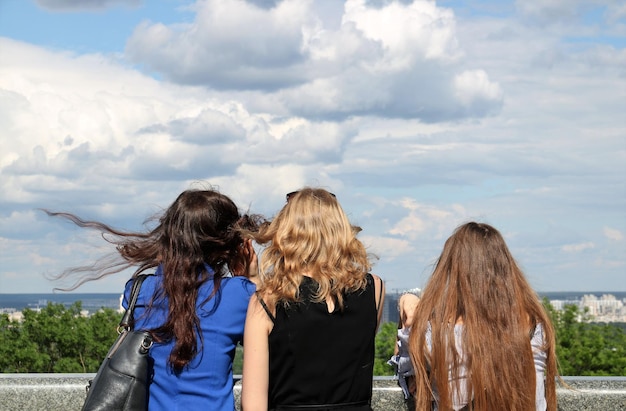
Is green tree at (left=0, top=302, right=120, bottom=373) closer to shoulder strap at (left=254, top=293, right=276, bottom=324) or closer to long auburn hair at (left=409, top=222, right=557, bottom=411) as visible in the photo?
shoulder strap at (left=254, top=293, right=276, bottom=324)

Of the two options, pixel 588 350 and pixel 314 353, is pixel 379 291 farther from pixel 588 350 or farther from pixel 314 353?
pixel 588 350

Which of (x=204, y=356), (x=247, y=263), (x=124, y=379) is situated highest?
(x=247, y=263)

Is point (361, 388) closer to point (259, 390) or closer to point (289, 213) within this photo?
point (259, 390)

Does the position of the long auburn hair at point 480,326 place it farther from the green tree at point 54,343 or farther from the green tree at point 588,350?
the green tree at point 54,343

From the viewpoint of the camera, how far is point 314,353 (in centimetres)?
378

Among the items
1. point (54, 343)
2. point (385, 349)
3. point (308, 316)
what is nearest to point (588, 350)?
point (385, 349)

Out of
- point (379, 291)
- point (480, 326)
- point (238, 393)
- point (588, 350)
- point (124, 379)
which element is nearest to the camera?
point (124, 379)

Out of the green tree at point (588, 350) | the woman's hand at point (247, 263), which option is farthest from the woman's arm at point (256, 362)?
the green tree at point (588, 350)

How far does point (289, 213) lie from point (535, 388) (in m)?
1.42

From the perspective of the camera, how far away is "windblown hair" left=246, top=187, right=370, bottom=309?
374 centimetres

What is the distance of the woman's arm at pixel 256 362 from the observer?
3703mm

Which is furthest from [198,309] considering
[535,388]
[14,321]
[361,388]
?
[14,321]

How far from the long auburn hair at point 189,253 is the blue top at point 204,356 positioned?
4cm

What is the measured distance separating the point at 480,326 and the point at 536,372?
42cm
